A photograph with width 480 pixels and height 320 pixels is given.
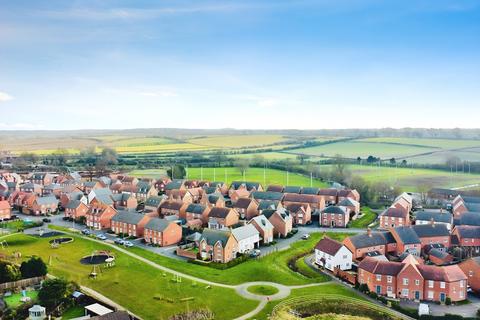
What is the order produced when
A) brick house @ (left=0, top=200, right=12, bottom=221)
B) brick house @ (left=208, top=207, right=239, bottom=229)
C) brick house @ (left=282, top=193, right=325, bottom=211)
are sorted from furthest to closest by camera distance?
brick house @ (left=282, top=193, right=325, bottom=211) → brick house @ (left=0, top=200, right=12, bottom=221) → brick house @ (left=208, top=207, right=239, bottom=229)

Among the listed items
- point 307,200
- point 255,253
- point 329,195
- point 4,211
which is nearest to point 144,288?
point 255,253

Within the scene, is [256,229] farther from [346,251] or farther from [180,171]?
[180,171]

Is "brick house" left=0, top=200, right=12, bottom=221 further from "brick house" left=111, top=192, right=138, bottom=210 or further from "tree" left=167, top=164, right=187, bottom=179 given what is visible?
"tree" left=167, top=164, right=187, bottom=179

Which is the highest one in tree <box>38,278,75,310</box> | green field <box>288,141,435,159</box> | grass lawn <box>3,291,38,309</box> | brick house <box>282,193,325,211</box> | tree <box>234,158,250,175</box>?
green field <box>288,141,435,159</box>

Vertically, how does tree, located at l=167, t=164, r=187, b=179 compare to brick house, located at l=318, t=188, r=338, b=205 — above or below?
above

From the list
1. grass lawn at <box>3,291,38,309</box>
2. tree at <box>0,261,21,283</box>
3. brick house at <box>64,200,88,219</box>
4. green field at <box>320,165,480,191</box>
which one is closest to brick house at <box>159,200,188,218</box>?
brick house at <box>64,200,88,219</box>

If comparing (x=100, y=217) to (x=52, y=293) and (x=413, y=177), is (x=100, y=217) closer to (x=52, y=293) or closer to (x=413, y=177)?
(x=52, y=293)
